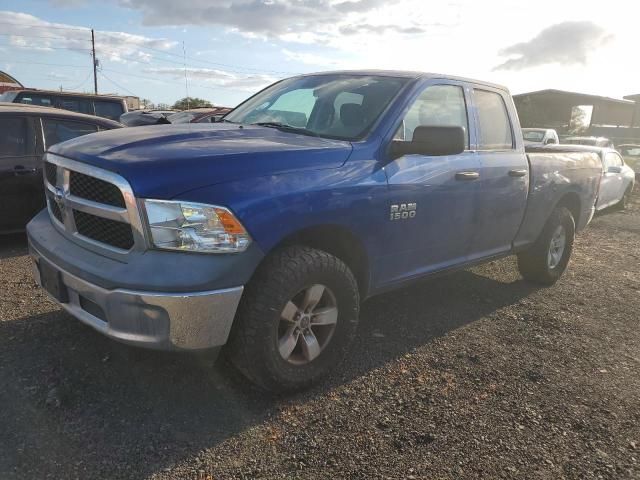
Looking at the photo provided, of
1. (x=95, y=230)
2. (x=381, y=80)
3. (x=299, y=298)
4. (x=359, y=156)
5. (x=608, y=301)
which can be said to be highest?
(x=381, y=80)

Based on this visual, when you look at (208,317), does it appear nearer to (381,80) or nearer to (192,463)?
(192,463)

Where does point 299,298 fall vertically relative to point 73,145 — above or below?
below

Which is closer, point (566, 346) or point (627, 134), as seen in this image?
point (566, 346)

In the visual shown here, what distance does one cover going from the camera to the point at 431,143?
131 inches

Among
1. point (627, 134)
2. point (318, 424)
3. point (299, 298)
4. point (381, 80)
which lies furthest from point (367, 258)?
point (627, 134)

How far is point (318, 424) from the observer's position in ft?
9.31

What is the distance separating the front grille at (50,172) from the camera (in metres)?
3.18

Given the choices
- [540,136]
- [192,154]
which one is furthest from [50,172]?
[540,136]

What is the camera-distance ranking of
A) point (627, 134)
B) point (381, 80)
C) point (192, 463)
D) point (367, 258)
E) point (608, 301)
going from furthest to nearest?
point (627, 134) < point (608, 301) < point (381, 80) < point (367, 258) < point (192, 463)

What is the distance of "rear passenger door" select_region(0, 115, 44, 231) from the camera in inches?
221

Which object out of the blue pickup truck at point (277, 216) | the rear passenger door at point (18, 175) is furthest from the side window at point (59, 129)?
the blue pickup truck at point (277, 216)

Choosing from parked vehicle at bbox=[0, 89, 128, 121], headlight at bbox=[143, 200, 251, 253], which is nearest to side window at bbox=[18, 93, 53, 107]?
parked vehicle at bbox=[0, 89, 128, 121]

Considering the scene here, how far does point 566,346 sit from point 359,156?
2.23 metres

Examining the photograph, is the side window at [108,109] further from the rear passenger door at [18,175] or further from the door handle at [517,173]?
the door handle at [517,173]
